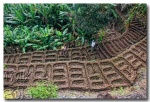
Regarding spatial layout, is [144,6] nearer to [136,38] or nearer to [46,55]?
[136,38]

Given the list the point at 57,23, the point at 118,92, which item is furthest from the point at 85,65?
the point at 57,23

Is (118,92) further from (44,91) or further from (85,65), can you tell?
(44,91)

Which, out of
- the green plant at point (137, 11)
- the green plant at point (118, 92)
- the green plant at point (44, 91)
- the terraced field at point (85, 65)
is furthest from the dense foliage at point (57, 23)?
the green plant at point (118, 92)

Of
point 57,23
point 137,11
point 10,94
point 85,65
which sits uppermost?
point 137,11

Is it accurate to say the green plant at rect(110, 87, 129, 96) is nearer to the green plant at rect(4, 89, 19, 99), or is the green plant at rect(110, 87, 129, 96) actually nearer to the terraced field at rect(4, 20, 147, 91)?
the terraced field at rect(4, 20, 147, 91)

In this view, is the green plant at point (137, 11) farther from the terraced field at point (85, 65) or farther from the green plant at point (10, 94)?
the green plant at point (10, 94)
